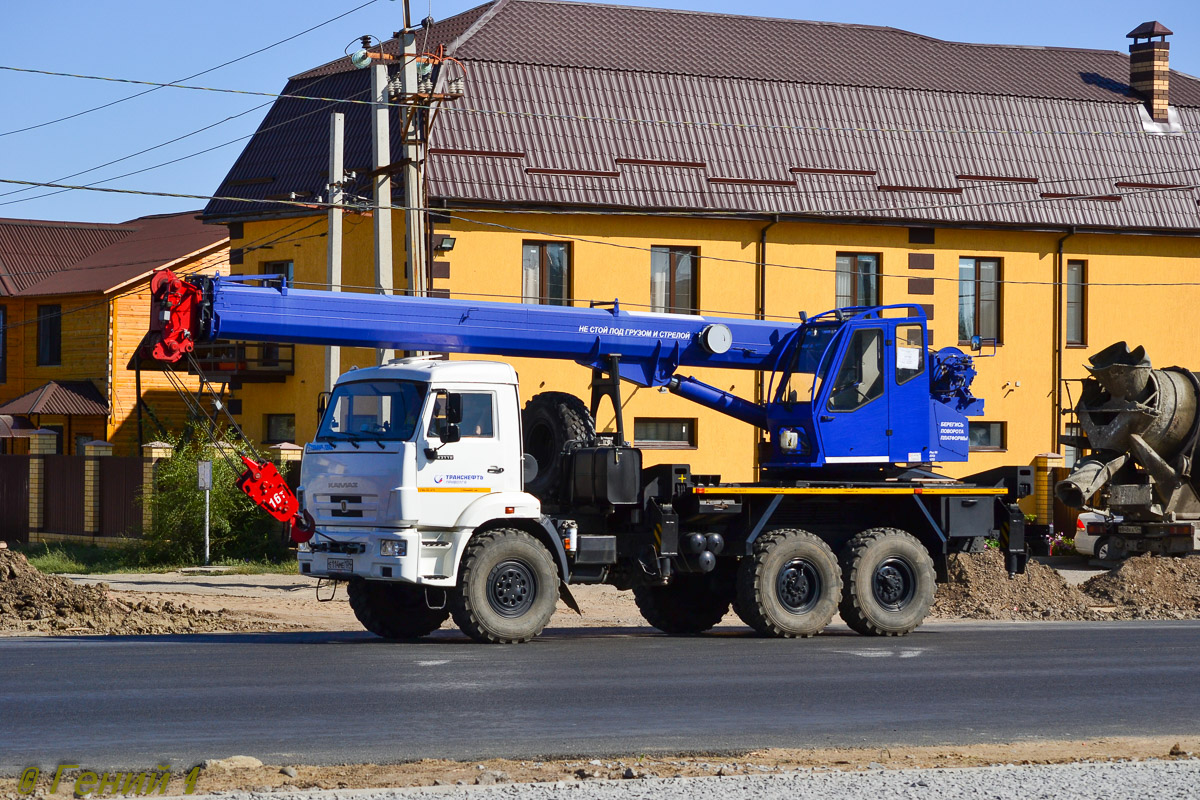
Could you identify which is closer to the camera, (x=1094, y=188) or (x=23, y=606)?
(x=23, y=606)

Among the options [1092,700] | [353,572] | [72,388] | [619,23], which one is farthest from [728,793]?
[72,388]

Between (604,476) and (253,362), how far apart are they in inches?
841

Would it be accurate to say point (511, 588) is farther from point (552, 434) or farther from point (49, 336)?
point (49, 336)

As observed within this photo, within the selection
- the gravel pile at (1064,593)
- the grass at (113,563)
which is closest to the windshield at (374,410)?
the gravel pile at (1064,593)

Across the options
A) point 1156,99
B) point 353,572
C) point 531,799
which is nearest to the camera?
point 531,799

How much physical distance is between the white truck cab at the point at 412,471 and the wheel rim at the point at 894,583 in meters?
4.20

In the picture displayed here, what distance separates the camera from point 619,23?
3625cm

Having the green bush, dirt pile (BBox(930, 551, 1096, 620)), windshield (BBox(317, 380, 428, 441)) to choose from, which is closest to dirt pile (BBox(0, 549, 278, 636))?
windshield (BBox(317, 380, 428, 441))

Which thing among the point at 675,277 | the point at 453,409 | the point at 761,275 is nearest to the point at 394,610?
the point at 453,409

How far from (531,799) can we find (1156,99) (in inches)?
1339

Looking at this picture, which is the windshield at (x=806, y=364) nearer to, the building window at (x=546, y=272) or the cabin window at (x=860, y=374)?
the cabin window at (x=860, y=374)

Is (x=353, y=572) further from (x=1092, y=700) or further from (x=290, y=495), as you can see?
(x=1092, y=700)

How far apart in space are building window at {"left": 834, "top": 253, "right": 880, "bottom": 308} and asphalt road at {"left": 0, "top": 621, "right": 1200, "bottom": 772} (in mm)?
17837

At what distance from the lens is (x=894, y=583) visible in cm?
1795
